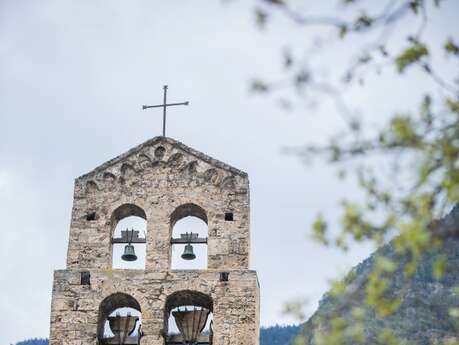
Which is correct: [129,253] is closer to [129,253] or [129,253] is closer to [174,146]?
[129,253]

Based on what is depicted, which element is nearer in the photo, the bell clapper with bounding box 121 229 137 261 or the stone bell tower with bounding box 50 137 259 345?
the stone bell tower with bounding box 50 137 259 345

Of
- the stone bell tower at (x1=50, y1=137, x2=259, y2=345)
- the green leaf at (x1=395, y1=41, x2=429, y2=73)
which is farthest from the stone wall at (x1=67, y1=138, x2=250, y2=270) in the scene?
the green leaf at (x1=395, y1=41, x2=429, y2=73)

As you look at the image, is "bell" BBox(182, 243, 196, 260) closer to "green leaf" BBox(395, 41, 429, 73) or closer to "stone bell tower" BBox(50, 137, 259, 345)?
"stone bell tower" BBox(50, 137, 259, 345)

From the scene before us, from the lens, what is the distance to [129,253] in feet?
42.1

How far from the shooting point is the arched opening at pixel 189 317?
1223cm

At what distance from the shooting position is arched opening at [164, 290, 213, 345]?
40.1ft

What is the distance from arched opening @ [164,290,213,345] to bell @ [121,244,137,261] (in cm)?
89

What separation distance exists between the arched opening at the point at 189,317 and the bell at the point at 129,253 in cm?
89

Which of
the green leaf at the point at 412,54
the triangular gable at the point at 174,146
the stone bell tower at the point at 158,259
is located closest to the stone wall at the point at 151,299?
the stone bell tower at the point at 158,259

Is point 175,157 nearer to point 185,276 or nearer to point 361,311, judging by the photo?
point 185,276

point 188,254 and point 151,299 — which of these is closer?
point 151,299

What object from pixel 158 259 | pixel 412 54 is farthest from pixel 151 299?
pixel 412 54

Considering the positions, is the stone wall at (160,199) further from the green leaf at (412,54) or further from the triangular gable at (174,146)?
the green leaf at (412,54)

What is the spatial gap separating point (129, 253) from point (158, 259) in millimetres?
550
